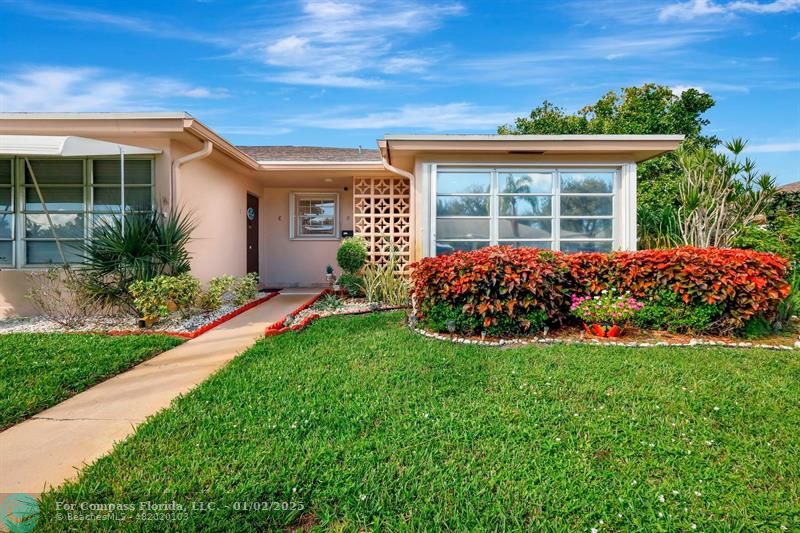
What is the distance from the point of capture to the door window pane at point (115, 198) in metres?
6.68

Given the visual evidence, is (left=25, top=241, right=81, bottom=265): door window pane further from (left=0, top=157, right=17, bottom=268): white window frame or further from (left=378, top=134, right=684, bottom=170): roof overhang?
(left=378, top=134, right=684, bottom=170): roof overhang

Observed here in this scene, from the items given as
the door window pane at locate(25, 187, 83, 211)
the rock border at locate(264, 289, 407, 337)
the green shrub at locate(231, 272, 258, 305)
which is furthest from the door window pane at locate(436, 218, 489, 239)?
the door window pane at locate(25, 187, 83, 211)

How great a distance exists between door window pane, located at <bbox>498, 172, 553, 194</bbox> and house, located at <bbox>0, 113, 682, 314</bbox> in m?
0.02

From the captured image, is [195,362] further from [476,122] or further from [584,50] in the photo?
[476,122]

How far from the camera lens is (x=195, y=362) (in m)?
4.48

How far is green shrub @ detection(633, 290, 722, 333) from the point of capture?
17.2 feet

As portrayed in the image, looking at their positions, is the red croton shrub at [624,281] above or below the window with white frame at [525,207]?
below

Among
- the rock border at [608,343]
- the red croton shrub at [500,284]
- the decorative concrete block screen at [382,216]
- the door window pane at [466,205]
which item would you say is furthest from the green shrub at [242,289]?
the rock border at [608,343]

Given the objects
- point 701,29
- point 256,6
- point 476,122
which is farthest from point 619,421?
point 476,122

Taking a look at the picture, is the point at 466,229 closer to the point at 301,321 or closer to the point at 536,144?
the point at 536,144

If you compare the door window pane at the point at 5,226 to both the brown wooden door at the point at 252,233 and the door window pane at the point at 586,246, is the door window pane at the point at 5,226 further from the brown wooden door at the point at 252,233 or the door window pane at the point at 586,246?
the door window pane at the point at 586,246

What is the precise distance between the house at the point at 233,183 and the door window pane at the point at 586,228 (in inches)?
0.7

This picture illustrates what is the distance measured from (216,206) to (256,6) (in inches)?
168

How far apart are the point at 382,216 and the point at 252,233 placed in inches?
138
